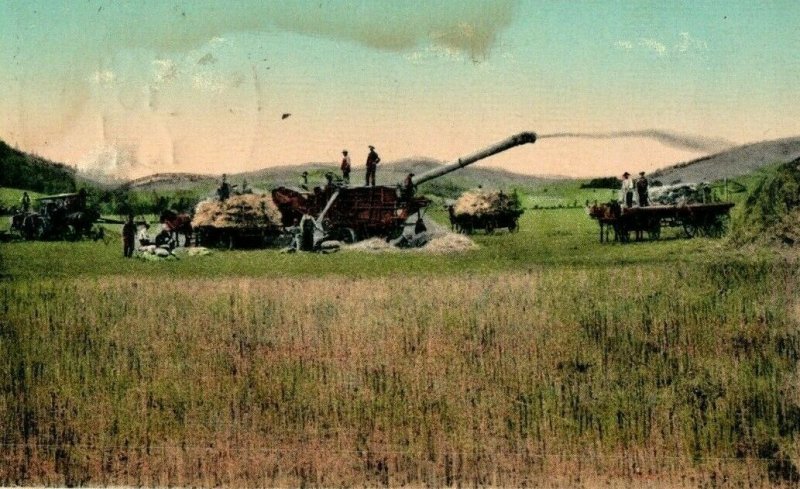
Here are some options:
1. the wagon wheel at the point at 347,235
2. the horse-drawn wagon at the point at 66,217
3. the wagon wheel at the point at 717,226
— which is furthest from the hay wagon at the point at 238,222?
the wagon wheel at the point at 717,226

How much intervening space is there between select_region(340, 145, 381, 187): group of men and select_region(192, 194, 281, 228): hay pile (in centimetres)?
59

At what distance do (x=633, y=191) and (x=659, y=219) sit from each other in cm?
27

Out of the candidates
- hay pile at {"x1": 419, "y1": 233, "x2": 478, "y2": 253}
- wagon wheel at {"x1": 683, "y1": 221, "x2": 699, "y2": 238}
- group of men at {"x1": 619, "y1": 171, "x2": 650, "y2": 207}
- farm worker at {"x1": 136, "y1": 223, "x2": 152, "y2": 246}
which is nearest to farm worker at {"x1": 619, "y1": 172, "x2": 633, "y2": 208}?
group of men at {"x1": 619, "y1": 171, "x2": 650, "y2": 207}

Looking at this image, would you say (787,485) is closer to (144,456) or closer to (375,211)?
(375,211)

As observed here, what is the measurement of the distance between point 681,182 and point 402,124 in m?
1.93

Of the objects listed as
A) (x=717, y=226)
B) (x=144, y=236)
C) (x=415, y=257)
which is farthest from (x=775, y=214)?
(x=144, y=236)

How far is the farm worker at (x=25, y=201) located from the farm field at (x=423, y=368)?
719 mm

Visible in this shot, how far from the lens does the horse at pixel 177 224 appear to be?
7.11 m

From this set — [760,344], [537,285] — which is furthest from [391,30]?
[760,344]

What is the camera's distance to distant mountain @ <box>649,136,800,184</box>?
648 cm

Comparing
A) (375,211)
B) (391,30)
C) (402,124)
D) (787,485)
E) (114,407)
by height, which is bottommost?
(787,485)

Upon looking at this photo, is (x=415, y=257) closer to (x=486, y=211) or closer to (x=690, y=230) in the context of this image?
(x=486, y=211)

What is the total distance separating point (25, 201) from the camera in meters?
7.22

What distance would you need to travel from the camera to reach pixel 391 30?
263 inches
